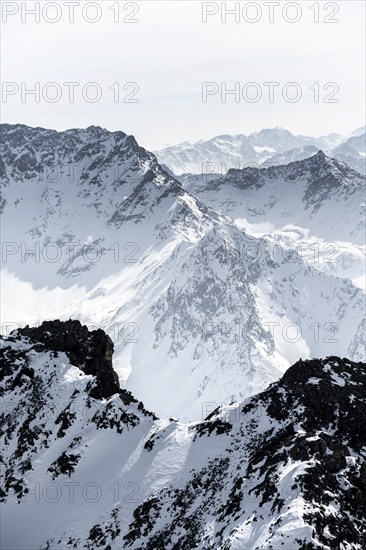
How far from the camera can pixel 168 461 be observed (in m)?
84.6

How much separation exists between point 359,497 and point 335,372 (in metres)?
25.8

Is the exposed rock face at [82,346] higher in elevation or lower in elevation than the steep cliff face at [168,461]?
higher

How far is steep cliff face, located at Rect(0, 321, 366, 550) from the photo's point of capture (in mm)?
60688

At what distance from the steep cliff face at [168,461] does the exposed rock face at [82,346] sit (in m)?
0.21

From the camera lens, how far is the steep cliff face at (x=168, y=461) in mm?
60688

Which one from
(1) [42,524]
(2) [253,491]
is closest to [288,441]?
(2) [253,491]

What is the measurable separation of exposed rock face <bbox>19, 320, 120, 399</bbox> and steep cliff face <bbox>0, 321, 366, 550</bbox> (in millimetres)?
208

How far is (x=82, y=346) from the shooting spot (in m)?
108

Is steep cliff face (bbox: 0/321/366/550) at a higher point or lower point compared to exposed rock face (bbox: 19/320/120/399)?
lower

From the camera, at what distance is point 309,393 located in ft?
266

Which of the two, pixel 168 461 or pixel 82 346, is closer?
pixel 168 461

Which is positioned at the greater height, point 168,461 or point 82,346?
point 82,346

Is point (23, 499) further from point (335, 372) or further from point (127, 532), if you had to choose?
point (335, 372)

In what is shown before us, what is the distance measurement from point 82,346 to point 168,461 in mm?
30924
